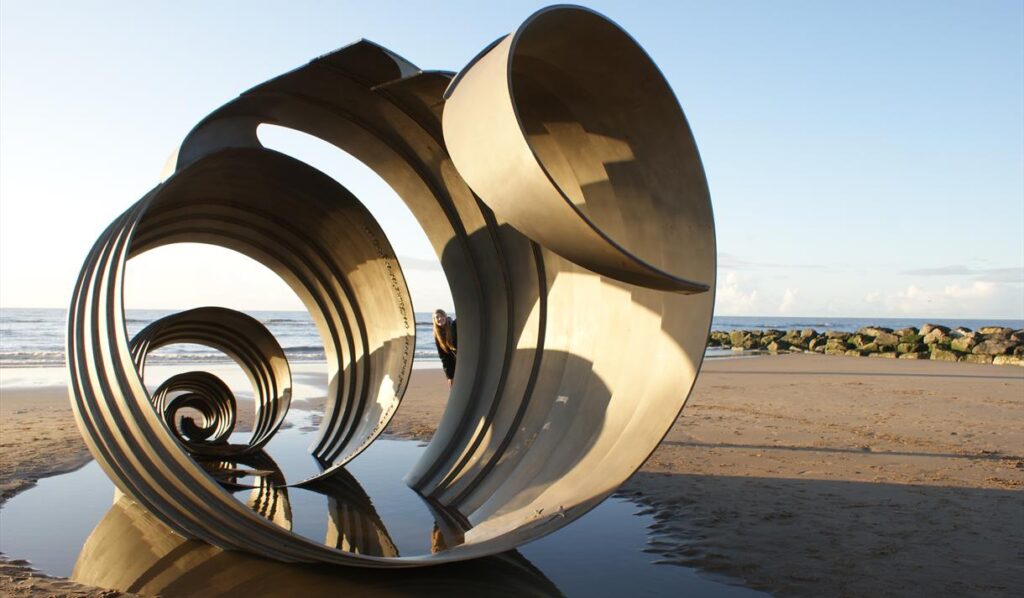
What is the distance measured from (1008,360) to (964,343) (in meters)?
2.93

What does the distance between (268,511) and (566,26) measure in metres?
4.97

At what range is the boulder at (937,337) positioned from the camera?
34281 millimetres

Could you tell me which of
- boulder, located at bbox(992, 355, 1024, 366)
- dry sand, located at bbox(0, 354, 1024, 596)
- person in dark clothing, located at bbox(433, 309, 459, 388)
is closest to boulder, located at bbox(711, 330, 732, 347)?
boulder, located at bbox(992, 355, 1024, 366)

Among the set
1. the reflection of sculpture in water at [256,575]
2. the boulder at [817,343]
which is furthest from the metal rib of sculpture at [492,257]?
the boulder at [817,343]

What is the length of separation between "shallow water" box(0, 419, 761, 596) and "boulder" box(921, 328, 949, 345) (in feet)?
102

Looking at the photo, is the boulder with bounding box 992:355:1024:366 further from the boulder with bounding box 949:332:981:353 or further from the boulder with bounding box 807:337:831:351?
the boulder with bounding box 807:337:831:351

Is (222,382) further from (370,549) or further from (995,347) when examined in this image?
(995,347)

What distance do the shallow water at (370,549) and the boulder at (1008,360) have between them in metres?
27.0

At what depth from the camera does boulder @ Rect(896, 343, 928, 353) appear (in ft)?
112

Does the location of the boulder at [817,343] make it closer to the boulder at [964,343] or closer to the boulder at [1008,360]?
the boulder at [964,343]

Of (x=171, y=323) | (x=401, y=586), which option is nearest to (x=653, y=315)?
(x=401, y=586)

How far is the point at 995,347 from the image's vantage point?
31.1 m

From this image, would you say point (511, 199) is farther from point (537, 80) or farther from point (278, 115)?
point (278, 115)

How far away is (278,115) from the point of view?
7.46 m
